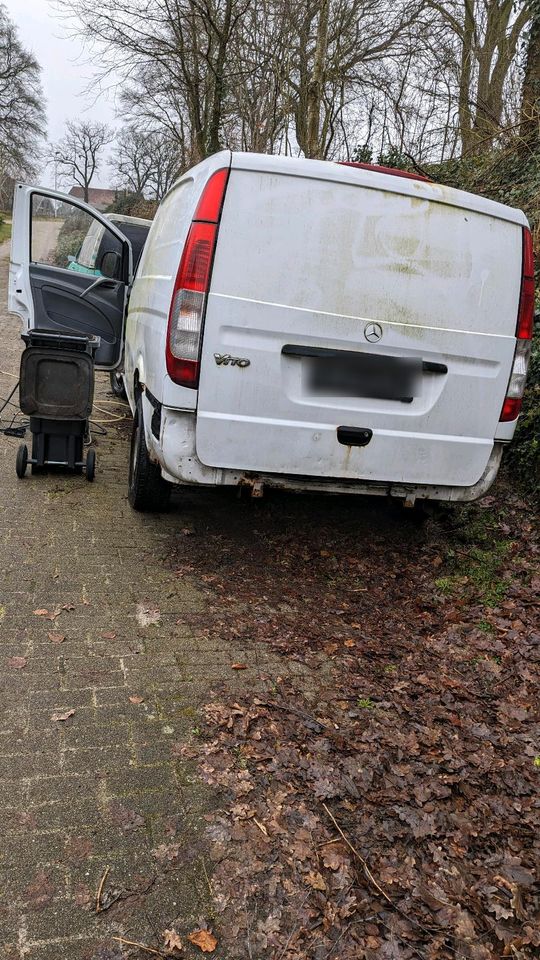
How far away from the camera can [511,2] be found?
44.6 feet

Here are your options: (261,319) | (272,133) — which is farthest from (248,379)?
(272,133)

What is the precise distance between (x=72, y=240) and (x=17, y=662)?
6364 millimetres

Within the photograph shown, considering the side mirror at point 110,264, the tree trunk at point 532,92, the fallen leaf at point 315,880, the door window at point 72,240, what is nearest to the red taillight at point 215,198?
the fallen leaf at point 315,880

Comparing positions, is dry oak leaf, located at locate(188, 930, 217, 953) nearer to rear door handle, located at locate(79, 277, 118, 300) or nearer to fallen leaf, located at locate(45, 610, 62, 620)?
fallen leaf, located at locate(45, 610, 62, 620)

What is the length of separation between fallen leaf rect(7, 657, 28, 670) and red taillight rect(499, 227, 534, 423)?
284 centimetres

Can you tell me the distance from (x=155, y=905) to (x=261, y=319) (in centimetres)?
254

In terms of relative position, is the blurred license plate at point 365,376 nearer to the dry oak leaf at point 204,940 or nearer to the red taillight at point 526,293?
the red taillight at point 526,293

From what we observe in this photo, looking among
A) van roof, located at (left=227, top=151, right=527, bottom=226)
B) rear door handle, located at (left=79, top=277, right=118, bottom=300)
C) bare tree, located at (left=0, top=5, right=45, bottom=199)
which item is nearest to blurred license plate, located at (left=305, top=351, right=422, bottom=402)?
van roof, located at (left=227, top=151, right=527, bottom=226)

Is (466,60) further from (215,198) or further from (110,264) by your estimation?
(215,198)

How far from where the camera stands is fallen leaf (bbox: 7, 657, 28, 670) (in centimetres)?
302

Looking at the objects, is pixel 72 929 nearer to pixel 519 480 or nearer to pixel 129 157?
pixel 519 480

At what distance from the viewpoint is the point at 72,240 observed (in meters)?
8.09

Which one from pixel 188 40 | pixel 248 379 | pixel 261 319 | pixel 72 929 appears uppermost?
pixel 188 40

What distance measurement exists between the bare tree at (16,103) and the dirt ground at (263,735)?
50165 mm
